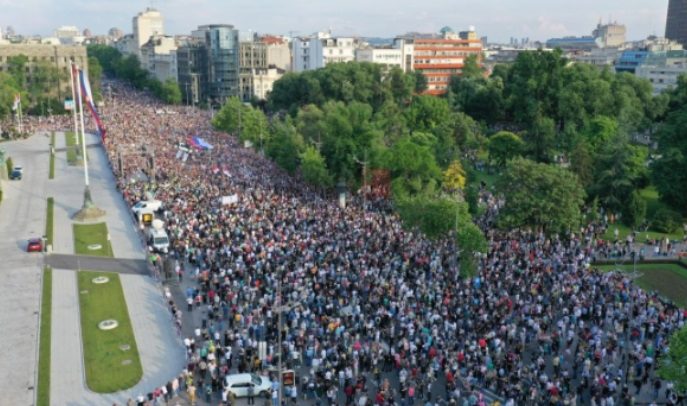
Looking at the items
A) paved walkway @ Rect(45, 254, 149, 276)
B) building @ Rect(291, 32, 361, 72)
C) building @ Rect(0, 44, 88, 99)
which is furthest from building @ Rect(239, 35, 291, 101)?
paved walkway @ Rect(45, 254, 149, 276)

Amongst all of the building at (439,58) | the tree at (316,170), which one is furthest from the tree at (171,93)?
the tree at (316,170)

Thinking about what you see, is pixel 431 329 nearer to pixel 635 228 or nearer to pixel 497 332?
pixel 497 332

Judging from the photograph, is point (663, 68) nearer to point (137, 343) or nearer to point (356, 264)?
point (356, 264)

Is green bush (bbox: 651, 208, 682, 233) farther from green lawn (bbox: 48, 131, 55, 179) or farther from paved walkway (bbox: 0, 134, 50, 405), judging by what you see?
green lawn (bbox: 48, 131, 55, 179)

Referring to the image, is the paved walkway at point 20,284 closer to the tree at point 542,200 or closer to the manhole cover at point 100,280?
the manhole cover at point 100,280

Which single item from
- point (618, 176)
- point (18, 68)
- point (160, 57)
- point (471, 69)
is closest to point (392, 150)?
point (618, 176)

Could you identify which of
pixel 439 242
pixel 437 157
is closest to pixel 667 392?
pixel 439 242
